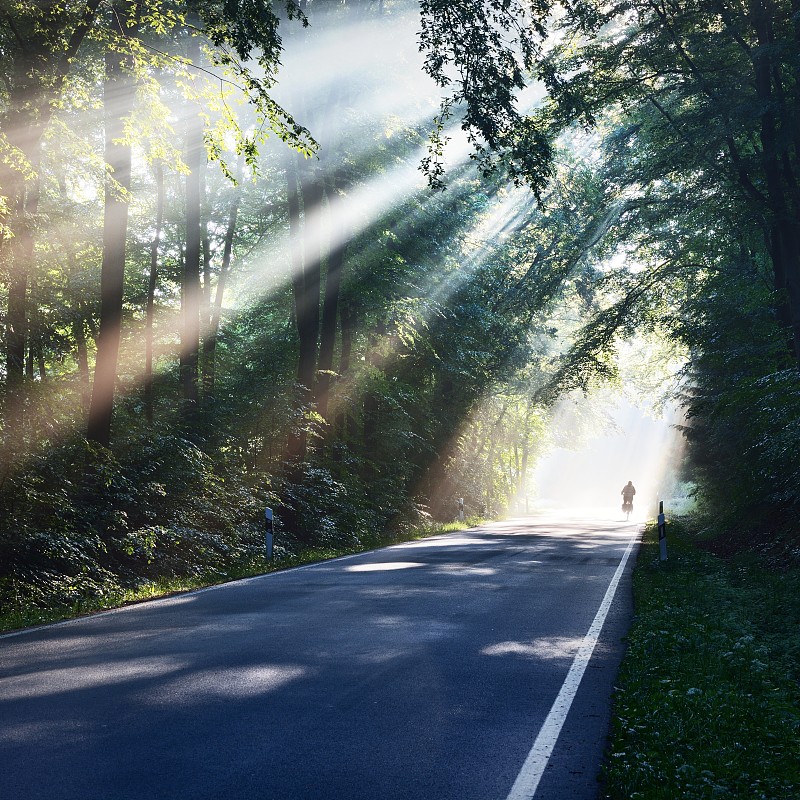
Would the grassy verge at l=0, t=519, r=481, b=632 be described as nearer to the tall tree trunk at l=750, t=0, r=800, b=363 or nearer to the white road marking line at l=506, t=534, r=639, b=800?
the white road marking line at l=506, t=534, r=639, b=800

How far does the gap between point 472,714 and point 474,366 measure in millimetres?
25218

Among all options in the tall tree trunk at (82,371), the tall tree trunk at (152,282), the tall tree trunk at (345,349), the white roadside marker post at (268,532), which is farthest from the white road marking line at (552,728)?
the tall tree trunk at (152,282)

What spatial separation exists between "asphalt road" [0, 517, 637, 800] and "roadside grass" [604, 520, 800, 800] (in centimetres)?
23

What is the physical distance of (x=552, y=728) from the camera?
5262mm

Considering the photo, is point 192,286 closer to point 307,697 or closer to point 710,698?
point 307,697

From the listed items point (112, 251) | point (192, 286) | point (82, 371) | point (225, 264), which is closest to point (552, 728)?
point (112, 251)

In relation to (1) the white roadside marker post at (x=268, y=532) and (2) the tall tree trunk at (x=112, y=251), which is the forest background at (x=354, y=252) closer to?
(2) the tall tree trunk at (x=112, y=251)

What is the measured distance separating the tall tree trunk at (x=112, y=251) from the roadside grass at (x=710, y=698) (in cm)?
955

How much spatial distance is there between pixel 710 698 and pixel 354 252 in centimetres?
2042

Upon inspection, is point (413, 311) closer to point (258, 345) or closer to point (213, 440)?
point (258, 345)

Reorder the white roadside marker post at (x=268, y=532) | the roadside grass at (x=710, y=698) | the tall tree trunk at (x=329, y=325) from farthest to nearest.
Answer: the tall tree trunk at (x=329, y=325), the white roadside marker post at (x=268, y=532), the roadside grass at (x=710, y=698)

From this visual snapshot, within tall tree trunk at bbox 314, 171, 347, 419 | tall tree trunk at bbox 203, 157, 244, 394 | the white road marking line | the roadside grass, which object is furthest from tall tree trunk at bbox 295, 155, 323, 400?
the white road marking line

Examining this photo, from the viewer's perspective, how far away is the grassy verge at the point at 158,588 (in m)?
9.65

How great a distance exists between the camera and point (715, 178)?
17.1 metres
